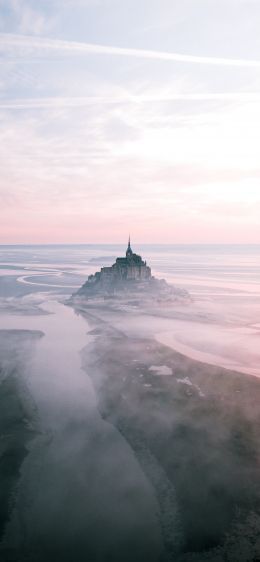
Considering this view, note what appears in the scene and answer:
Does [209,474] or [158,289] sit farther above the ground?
[158,289]

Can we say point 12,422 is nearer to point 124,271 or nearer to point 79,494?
point 79,494

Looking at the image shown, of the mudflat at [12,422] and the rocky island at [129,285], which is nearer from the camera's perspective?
the mudflat at [12,422]

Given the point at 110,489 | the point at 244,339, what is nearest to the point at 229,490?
the point at 110,489

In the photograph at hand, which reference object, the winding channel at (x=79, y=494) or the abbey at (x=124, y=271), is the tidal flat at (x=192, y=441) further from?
the abbey at (x=124, y=271)

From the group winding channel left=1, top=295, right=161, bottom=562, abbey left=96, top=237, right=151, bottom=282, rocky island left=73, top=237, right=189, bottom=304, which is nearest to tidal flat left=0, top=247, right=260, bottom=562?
winding channel left=1, top=295, right=161, bottom=562

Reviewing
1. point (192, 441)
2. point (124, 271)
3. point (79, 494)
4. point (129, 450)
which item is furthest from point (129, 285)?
point (79, 494)

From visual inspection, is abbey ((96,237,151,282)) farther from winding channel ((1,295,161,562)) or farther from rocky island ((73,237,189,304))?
winding channel ((1,295,161,562))

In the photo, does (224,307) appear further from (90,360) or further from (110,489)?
(110,489)

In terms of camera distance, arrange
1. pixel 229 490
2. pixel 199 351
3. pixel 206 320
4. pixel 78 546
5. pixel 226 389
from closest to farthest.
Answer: pixel 78 546
pixel 229 490
pixel 226 389
pixel 199 351
pixel 206 320

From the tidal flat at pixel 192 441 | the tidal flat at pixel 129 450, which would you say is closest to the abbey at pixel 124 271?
the tidal flat at pixel 129 450
